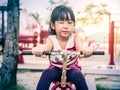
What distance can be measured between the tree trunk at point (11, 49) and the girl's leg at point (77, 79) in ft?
→ 3.13

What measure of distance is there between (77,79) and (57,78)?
108 millimetres

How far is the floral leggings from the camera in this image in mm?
1511

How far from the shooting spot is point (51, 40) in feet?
5.71

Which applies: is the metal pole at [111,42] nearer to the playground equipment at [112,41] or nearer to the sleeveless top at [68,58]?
the playground equipment at [112,41]

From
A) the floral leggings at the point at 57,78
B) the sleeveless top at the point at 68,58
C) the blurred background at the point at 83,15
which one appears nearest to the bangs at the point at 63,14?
the sleeveless top at the point at 68,58

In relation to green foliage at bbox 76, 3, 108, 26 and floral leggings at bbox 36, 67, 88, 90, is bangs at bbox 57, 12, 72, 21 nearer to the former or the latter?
floral leggings at bbox 36, 67, 88, 90

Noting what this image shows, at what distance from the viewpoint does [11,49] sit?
7.91 feet

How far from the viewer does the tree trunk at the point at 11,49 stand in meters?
2.37

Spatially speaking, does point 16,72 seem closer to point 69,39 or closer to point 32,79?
point 32,79

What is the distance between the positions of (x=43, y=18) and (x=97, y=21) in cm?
41

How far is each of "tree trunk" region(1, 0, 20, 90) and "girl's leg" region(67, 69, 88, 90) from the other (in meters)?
0.95

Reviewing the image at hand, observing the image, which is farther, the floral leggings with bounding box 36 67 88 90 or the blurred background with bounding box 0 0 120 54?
the blurred background with bounding box 0 0 120 54

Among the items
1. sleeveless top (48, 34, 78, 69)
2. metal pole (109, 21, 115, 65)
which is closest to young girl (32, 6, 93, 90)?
sleeveless top (48, 34, 78, 69)

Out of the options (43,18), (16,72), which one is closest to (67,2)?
(43,18)
